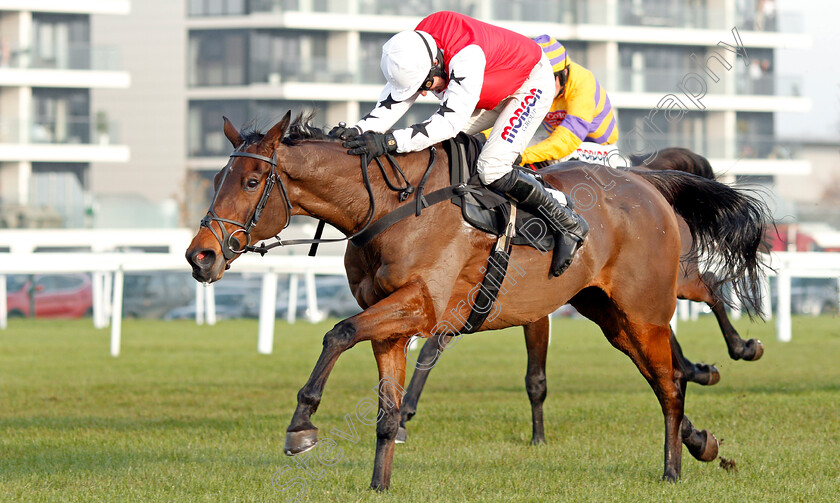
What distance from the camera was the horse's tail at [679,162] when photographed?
25.5ft

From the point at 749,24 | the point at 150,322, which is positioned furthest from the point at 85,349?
the point at 749,24

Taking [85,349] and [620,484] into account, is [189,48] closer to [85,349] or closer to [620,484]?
[85,349]

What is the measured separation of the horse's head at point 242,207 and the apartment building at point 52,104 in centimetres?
3152

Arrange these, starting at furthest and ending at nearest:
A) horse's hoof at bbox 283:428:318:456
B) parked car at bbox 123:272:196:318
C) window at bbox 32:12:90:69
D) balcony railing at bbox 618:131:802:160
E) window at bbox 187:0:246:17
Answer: window at bbox 187:0:246:17
balcony railing at bbox 618:131:802:160
window at bbox 32:12:90:69
parked car at bbox 123:272:196:318
horse's hoof at bbox 283:428:318:456

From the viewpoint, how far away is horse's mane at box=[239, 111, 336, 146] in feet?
16.1

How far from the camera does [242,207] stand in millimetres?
4750

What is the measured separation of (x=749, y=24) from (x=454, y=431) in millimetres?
32497

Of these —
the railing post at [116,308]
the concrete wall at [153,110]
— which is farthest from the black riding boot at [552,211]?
the concrete wall at [153,110]

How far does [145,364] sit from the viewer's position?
12.1 meters

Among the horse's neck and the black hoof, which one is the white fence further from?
the horse's neck

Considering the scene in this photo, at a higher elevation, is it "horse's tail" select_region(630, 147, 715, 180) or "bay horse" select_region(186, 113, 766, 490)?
"horse's tail" select_region(630, 147, 715, 180)

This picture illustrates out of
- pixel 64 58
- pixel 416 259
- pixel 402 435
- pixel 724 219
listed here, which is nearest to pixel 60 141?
pixel 64 58

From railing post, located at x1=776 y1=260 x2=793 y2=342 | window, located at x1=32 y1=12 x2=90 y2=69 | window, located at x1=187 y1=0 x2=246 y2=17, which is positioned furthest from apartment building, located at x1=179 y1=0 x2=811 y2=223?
railing post, located at x1=776 y1=260 x2=793 y2=342

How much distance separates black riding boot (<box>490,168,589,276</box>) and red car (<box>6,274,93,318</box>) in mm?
18295
